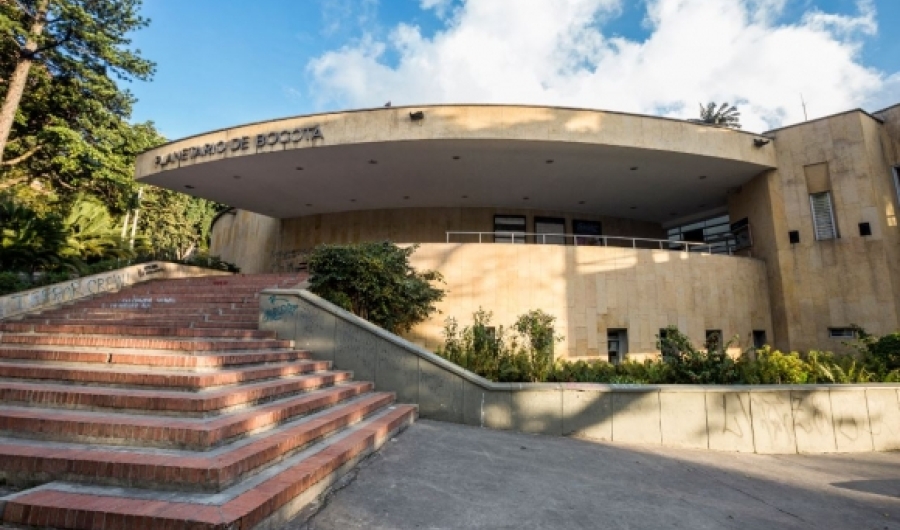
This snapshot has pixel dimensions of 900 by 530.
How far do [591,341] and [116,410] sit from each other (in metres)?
10.2

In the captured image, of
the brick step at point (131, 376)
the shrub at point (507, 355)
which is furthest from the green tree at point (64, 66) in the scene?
the shrub at point (507, 355)

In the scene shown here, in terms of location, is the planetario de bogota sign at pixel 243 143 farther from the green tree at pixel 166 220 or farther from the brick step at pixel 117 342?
the green tree at pixel 166 220

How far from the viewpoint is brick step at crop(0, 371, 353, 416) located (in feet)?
12.7

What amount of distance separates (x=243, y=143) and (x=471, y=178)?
752 centimetres

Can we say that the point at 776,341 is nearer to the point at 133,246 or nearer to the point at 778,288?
the point at 778,288

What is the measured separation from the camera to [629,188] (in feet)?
50.6

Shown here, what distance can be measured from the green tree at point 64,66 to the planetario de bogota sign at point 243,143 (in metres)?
5.18

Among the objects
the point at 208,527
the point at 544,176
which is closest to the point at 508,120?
the point at 544,176

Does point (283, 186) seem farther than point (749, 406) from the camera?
Yes

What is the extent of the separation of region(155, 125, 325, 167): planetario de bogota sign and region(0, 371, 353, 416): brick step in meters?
9.39

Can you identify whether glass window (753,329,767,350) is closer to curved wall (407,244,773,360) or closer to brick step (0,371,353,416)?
curved wall (407,244,773,360)

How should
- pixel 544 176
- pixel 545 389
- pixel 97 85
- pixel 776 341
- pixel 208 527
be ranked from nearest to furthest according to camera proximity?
pixel 208 527 → pixel 545 389 → pixel 776 341 → pixel 544 176 → pixel 97 85

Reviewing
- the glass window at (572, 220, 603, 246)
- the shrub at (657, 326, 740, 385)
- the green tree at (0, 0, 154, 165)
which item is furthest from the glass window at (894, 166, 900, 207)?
the green tree at (0, 0, 154, 165)

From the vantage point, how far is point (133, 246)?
16016 millimetres
